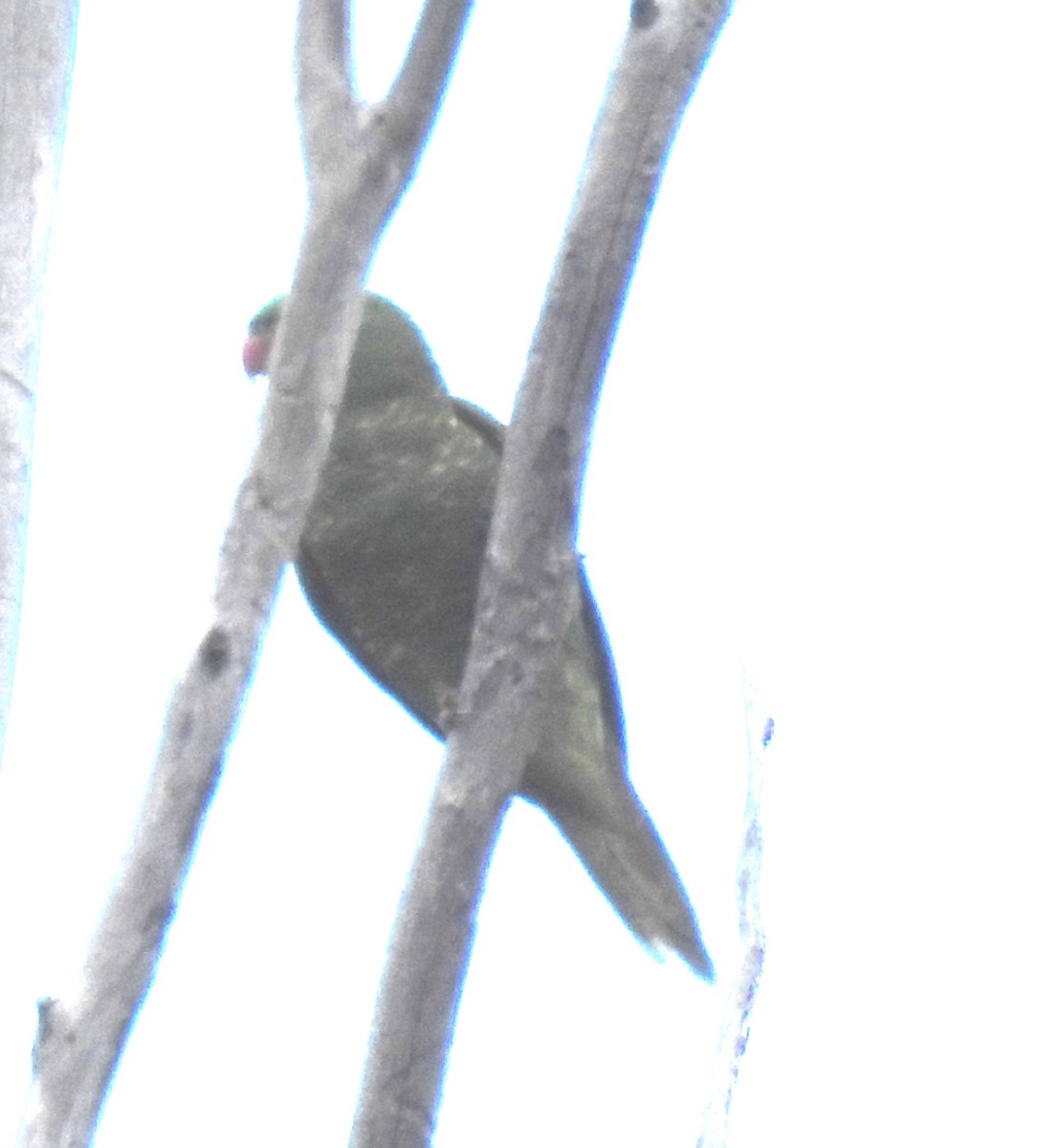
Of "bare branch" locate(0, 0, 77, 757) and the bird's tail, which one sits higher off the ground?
"bare branch" locate(0, 0, 77, 757)

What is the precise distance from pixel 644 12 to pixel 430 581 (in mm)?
1200

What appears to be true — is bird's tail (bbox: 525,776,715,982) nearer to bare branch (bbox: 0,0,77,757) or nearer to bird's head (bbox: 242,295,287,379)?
bare branch (bbox: 0,0,77,757)

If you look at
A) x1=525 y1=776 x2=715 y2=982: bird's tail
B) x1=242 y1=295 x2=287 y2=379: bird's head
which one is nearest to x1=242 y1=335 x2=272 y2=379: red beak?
x1=242 y1=295 x2=287 y2=379: bird's head

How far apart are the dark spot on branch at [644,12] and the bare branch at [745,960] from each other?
2.87ft

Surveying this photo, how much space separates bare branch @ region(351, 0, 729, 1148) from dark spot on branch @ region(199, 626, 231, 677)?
286 millimetres

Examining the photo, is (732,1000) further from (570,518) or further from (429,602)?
(429,602)

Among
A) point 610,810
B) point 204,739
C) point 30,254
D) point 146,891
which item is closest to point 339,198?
point 30,254

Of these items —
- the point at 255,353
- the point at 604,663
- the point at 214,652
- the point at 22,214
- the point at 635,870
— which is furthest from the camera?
the point at 255,353

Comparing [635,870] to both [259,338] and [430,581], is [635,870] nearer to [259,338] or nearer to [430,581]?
[430,581]

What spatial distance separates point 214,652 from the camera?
6.96 feet

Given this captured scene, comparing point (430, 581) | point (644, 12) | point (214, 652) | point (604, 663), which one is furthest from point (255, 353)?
point (214, 652)

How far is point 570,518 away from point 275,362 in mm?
407

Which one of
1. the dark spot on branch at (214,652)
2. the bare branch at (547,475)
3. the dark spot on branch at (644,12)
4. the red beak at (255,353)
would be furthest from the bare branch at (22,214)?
the red beak at (255,353)

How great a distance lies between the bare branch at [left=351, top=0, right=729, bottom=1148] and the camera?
83.8 inches
